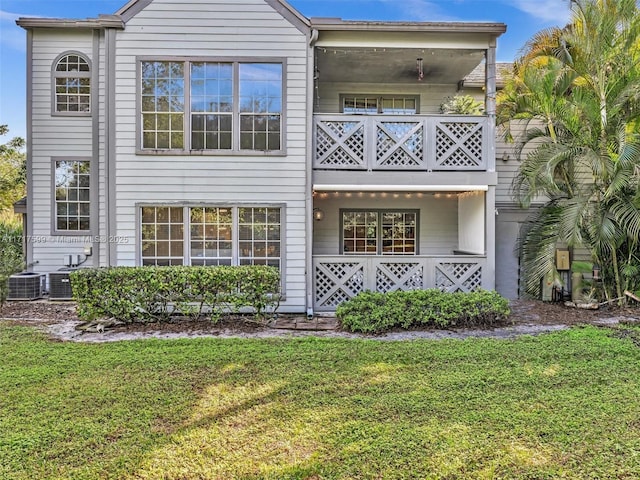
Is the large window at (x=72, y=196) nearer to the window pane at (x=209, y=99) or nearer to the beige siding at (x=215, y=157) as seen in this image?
the beige siding at (x=215, y=157)

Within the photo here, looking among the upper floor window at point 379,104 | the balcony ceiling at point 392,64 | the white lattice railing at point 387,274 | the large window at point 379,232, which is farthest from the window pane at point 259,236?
the upper floor window at point 379,104

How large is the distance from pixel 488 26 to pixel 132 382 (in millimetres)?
8809

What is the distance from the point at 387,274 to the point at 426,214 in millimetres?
3419

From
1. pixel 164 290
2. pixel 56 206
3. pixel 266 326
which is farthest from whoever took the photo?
pixel 56 206

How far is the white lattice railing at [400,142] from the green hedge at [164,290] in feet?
9.40

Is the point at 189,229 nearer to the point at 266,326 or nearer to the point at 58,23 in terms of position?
the point at 266,326

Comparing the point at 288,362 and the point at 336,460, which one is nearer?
the point at 336,460

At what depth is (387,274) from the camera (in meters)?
8.46

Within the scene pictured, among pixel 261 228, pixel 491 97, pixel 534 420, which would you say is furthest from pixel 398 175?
pixel 534 420

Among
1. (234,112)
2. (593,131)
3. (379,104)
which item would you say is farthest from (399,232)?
(234,112)

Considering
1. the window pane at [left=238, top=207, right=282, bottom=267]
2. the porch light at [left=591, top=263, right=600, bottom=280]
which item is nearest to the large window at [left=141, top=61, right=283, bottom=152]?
the window pane at [left=238, top=207, right=282, bottom=267]

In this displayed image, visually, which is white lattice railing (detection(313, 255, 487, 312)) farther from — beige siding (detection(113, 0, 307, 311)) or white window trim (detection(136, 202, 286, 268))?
white window trim (detection(136, 202, 286, 268))

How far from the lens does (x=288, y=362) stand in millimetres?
5395

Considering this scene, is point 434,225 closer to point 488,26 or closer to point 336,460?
point 488,26
